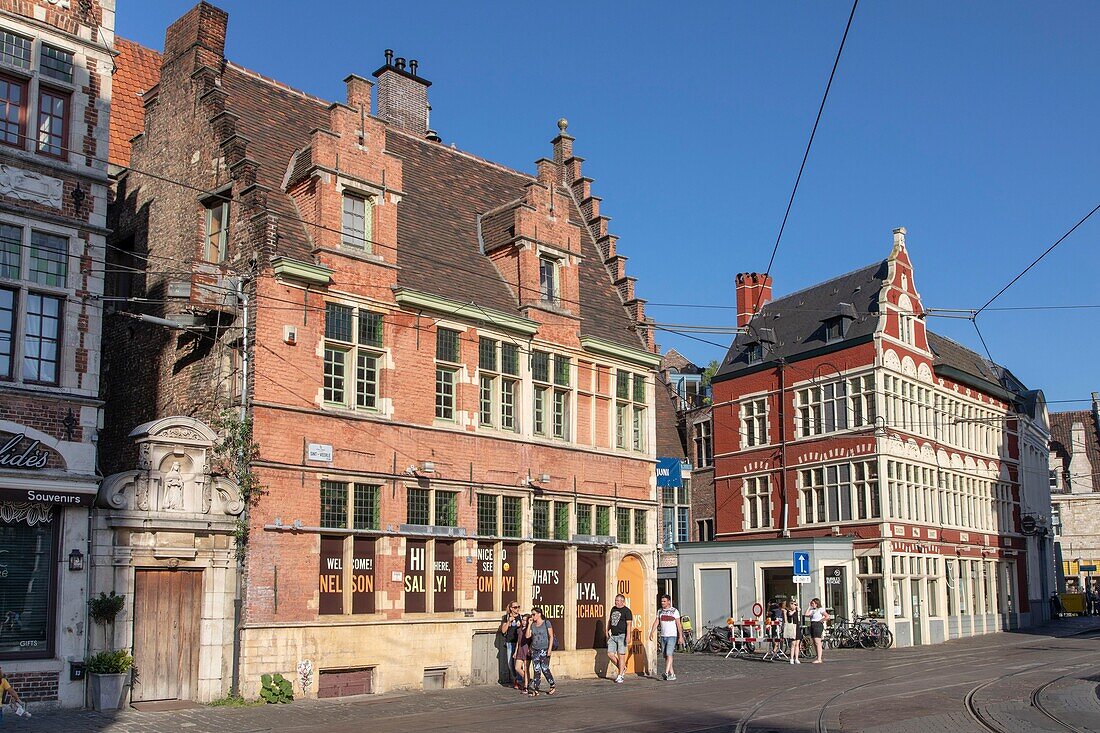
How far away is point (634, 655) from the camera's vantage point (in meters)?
28.0

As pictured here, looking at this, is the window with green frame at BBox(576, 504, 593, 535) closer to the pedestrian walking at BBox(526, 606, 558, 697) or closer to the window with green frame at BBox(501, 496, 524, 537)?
the window with green frame at BBox(501, 496, 524, 537)

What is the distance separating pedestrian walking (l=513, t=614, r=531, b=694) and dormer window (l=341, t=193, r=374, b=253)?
851 centimetres

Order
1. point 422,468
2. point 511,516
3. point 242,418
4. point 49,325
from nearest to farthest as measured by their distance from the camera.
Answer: point 49,325 < point 242,418 < point 422,468 < point 511,516

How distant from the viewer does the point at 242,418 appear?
20266mm

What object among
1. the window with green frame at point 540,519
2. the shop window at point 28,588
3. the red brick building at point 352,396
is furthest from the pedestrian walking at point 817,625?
the shop window at point 28,588

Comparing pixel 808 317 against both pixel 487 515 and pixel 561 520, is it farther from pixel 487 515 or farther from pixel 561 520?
pixel 487 515

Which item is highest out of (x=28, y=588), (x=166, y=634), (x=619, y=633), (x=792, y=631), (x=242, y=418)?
(x=242, y=418)

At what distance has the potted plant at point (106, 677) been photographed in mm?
17641

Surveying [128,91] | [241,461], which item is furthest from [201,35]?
[241,461]

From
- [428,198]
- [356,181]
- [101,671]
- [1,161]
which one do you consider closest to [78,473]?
[101,671]

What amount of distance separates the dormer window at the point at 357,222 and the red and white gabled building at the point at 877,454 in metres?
22.5

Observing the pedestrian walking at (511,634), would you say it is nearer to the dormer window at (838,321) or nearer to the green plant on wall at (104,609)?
the green plant on wall at (104,609)

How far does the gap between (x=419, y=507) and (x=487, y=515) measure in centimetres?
206

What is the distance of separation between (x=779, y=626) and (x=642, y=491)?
7.48m
